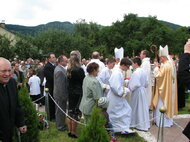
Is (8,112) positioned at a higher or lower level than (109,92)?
higher

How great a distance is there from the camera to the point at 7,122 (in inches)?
120

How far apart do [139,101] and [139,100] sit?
3 cm

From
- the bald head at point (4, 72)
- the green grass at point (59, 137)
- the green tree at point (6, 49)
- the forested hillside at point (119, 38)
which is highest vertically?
the forested hillside at point (119, 38)

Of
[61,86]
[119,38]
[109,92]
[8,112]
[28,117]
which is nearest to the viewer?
[8,112]

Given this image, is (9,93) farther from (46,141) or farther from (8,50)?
(8,50)

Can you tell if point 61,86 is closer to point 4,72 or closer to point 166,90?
point 4,72

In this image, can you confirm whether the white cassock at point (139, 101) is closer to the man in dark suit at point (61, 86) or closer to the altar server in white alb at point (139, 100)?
the altar server in white alb at point (139, 100)

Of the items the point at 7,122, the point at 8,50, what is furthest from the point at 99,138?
the point at 8,50

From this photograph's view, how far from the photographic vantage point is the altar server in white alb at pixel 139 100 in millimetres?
6188

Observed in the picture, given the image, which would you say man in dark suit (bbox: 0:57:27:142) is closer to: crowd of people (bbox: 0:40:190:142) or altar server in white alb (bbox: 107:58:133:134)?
crowd of people (bbox: 0:40:190:142)

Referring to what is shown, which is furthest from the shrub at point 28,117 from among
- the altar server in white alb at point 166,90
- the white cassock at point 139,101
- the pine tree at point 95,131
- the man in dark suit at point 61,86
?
the altar server in white alb at point 166,90

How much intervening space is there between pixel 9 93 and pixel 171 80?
16.2ft

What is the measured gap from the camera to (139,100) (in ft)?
20.8

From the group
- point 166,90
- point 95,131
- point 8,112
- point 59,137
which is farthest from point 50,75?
point 95,131
